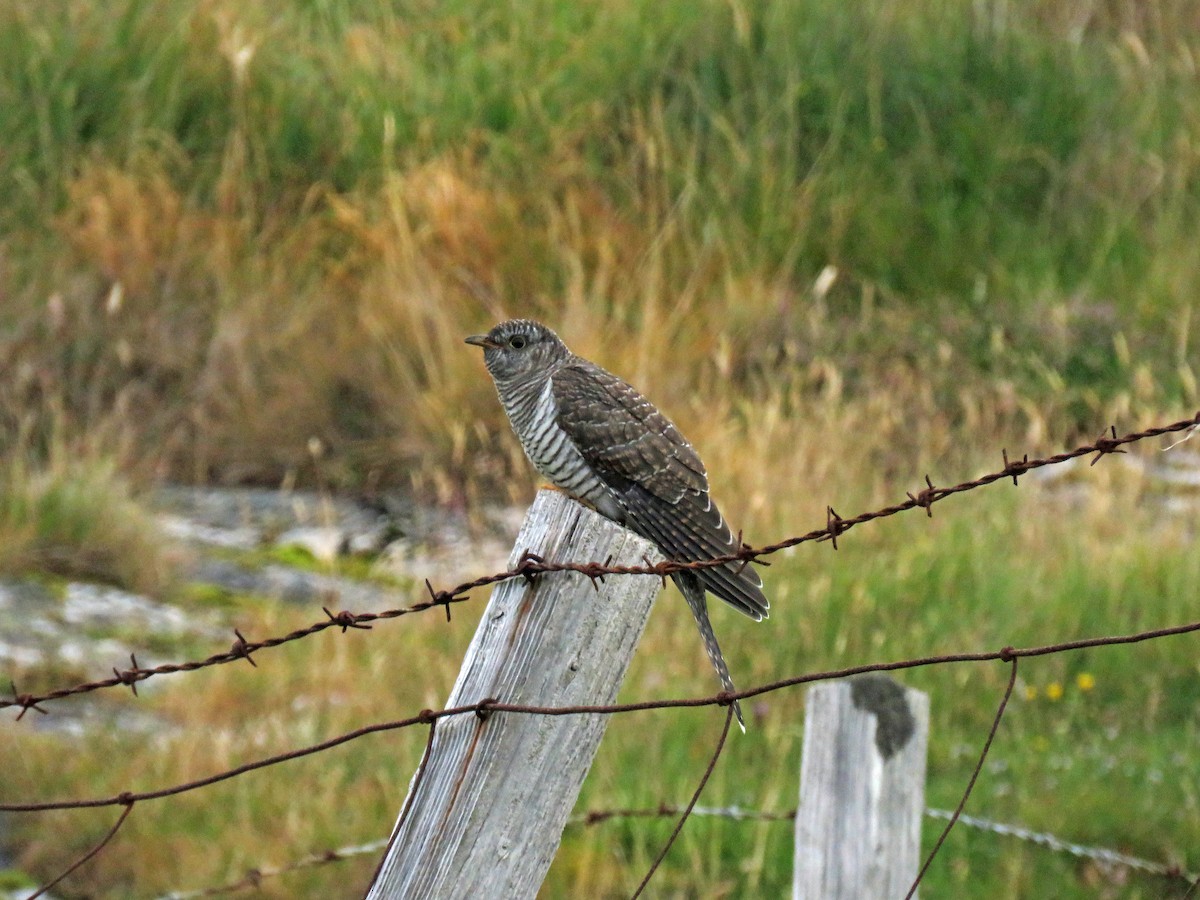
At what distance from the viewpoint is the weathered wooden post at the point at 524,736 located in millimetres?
2195

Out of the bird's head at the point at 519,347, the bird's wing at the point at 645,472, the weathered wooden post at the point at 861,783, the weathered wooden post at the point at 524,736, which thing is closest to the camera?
the weathered wooden post at the point at 524,736

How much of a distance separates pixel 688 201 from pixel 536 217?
87cm

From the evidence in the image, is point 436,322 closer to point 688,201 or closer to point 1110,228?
point 688,201

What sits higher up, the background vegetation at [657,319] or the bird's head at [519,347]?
the bird's head at [519,347]

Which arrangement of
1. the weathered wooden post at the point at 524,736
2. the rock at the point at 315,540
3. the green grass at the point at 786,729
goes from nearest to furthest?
the weathered wooden post at the point at 524,736, the green grass at the point at 786,729, the rock at the point at 315,540

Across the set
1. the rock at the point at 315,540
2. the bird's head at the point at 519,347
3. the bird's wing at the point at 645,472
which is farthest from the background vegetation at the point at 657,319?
the bird's head at the point at 519,347

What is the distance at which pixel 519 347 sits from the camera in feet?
14.7

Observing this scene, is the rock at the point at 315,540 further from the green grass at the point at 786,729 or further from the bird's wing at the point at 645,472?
the bird's wing at the point at 645,472

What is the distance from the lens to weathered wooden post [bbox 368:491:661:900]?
86.4 inches

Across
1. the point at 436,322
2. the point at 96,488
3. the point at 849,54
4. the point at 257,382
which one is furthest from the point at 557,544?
the point at 849,54

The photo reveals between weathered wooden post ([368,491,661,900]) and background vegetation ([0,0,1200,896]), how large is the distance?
2416 millimetres

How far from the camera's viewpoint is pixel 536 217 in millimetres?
9727

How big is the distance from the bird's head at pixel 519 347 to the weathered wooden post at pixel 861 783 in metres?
1.60

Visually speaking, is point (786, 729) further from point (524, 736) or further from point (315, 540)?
point (315, 540)
